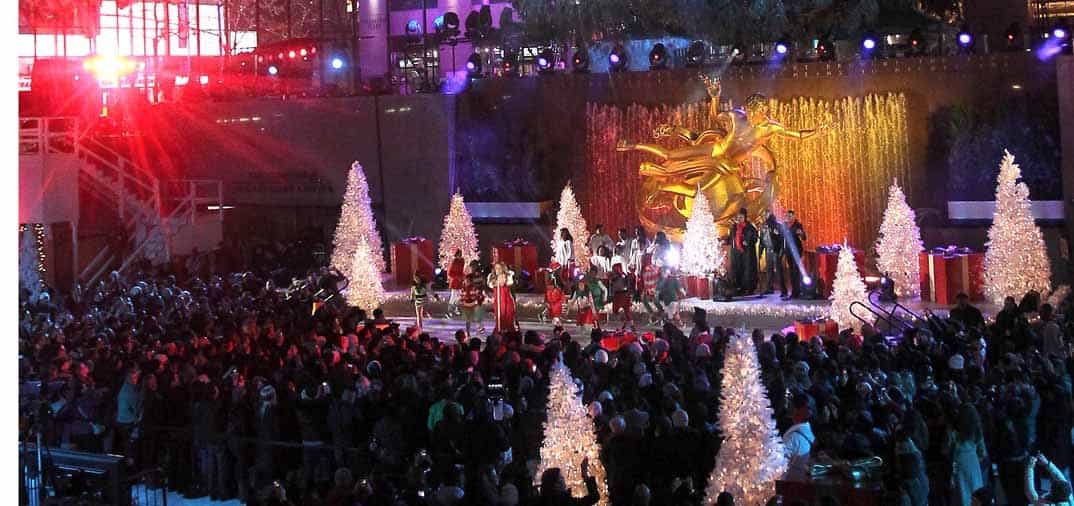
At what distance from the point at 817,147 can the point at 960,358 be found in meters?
12.0

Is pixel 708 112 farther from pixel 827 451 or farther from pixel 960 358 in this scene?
pixel 827 451

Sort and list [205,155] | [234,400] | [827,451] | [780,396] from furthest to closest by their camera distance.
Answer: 1. [205,155]
2. [234,400]
3. [780,396]
4. [827,451]

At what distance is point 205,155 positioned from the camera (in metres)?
28.3

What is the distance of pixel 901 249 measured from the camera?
1848 cm

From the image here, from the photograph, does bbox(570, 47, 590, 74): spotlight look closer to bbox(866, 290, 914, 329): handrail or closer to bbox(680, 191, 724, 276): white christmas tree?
bbox(680, 191, 724, 276): white christmas tree

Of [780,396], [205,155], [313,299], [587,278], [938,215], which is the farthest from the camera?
[205,155]

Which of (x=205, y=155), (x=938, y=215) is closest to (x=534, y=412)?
(x=938, y=215)

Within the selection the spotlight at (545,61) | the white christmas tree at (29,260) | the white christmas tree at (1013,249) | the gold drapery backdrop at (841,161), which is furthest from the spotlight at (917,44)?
the white christmas tree at (29,260)

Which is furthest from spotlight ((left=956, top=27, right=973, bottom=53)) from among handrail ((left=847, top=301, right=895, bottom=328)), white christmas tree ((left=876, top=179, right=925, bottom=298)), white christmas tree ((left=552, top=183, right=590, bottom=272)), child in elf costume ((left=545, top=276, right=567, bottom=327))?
child in elf costume ((left=545, top=276, right=567, bottom=327))

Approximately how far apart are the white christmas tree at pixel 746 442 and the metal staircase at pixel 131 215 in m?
16.1

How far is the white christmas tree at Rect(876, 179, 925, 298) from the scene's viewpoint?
1839 centimetres

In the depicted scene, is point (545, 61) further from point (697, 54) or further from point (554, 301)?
point (554, 301)

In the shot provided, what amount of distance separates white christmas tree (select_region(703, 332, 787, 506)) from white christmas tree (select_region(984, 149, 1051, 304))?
930cm

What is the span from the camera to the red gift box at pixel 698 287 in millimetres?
18969
